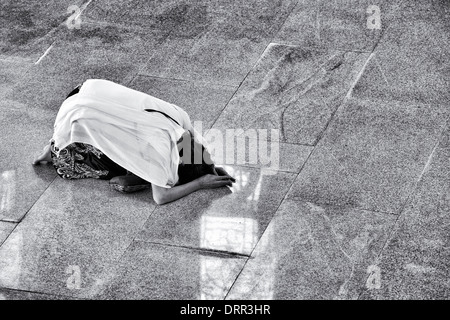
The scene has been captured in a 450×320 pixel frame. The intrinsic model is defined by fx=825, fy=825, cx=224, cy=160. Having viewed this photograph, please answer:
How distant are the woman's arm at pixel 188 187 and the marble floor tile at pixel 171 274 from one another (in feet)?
1.42

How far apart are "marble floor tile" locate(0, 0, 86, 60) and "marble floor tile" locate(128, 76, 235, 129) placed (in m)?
1.38

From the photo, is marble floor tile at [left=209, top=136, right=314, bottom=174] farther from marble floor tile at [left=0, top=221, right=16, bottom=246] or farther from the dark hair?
marble floor tile at [left=0, top=221, right=16, bottom=246]

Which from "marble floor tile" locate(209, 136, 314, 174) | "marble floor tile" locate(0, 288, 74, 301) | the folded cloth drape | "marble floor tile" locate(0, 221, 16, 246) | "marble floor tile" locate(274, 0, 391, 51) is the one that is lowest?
"marble floor tile" locate(0, 221, 16, 246)

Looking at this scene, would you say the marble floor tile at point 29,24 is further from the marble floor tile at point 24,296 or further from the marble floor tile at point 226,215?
the marble floor tile at point 24,296

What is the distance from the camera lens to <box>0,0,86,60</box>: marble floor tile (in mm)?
8297

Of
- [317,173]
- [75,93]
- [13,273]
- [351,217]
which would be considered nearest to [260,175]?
[317,173]

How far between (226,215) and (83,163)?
1245 millimetres

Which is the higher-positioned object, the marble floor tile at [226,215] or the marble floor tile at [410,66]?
the marble floor tile at [410,66]

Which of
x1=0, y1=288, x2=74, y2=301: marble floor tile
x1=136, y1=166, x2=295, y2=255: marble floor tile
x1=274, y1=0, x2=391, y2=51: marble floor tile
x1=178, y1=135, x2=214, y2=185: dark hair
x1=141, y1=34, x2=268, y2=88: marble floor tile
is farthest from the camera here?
x1=274, y1=0, x2=391, y2=51: marble floor tile

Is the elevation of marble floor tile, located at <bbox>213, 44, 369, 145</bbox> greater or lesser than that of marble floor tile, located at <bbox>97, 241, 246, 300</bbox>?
greater

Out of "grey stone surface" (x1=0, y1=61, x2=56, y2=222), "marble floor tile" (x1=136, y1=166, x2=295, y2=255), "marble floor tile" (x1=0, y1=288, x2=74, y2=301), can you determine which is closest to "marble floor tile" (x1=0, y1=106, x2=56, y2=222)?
"grey stone surface" (x1=0, y1=61, x2=56, y2=222)

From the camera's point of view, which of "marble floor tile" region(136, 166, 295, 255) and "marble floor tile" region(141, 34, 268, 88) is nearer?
"marble floor tile" region(136, 166, 295, 255)

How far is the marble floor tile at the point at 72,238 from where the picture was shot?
575 centimetres

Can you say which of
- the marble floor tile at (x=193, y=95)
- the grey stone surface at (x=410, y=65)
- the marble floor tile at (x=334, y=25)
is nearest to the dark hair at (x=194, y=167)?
the marble floor tile at (x=193, y=95)
